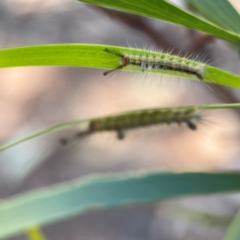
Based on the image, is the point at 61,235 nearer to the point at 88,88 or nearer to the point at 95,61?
the point at 88,88

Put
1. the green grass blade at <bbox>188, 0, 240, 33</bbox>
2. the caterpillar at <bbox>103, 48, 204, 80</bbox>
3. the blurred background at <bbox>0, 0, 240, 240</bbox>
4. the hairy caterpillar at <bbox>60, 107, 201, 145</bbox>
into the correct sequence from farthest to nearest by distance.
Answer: the blurred background at <bbox>0, 0, 240, 240</bbox>
the hairy caterpillar at <bbox>60, 107, 201, 145</bbox>
the caterpillar at <bbox>103, 48, 204, 80</bbox>
the green grass blade at <bbox>188, 0, 240, 33</bbox>

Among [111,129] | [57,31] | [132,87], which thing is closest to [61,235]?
[111,129]

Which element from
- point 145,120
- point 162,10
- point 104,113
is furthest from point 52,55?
point 104,113

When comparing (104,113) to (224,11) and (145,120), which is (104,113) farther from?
(224,11)

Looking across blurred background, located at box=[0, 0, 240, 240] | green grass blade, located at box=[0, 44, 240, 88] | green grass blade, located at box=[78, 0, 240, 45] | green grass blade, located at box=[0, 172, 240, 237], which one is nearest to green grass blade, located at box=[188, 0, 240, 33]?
green grass blade, located at box=[78, 0, 240, 45]

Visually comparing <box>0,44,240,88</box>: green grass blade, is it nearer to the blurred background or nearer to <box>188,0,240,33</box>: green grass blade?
<box>188,0,240,33</box>: green grass blade

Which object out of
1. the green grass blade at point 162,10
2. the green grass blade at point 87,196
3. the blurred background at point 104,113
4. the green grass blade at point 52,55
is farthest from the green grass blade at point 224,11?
the blurred background at point 104,113

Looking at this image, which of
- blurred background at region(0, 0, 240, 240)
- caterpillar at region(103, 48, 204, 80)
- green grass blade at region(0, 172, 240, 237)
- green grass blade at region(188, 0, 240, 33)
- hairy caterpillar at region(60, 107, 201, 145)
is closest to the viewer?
green grass blade at region(0, 172, 240, 237)
